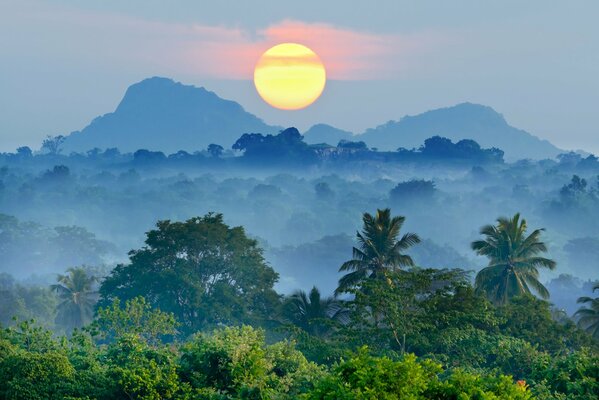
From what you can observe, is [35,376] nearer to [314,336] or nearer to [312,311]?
[314,336]

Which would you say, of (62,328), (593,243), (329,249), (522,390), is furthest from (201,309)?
(593,243)

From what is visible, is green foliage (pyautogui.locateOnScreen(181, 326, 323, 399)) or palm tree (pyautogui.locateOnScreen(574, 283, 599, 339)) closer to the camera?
green foliage (pyautogui.locateOnScreen(181, 326, 323, 399))

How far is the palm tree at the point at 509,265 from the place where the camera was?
52.4 metres

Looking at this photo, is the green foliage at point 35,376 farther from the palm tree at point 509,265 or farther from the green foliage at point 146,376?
the palm tree at point 509,265

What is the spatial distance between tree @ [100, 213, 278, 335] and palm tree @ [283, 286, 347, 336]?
382 inches

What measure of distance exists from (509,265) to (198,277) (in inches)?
805

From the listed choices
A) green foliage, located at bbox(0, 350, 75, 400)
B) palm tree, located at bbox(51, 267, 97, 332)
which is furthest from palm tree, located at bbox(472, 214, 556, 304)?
palm tree, located at bbox(51, 267, 97, 332)

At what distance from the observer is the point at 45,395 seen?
28.4 m

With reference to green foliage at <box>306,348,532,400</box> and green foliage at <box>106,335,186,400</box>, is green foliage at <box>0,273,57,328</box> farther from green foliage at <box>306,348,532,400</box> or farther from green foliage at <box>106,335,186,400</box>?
green foliage at <box>306,348,532,400</box>

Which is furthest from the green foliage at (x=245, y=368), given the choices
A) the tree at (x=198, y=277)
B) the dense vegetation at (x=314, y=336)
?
A: the tree at (x=198, y=277)

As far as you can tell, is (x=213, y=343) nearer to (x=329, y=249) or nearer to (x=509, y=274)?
(x=509, y=274)

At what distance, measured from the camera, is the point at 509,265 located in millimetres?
52750

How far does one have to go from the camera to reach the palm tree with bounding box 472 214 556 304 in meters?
52.4

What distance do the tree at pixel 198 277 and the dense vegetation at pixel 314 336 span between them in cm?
9
